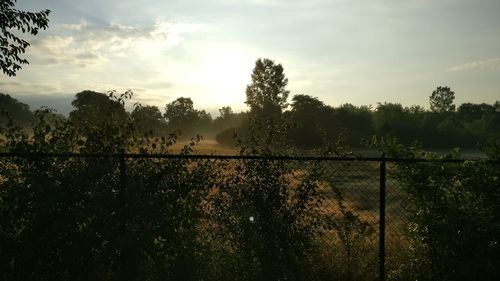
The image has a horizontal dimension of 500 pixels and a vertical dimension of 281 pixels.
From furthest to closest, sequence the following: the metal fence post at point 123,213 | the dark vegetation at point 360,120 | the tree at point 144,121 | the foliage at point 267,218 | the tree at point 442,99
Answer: the tree at point 442,99
the dark vegetation at point 360,120
the tree at point 144,121
the foliage at point 267,218
the metal fence post at point 123,213

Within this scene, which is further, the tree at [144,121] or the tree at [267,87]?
the tree at [267,87]

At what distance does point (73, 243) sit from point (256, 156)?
2442 mm

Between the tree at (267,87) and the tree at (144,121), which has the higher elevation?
the tree at (267,87)

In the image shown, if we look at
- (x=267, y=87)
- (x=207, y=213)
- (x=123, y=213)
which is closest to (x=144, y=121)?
(x=123, y=213)

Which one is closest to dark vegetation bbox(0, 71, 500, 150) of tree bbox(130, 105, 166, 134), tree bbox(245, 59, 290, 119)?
tree bbox(245, 59, 290, 119)

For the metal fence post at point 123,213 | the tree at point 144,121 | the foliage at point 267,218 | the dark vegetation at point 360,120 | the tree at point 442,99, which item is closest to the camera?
the metal fence post at point 123,213

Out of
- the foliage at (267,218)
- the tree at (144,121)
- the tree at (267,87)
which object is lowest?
the foliage at (267,218)

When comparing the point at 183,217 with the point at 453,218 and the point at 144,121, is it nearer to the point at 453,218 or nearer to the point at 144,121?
the point at 144,121

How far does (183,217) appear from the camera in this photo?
216 inches

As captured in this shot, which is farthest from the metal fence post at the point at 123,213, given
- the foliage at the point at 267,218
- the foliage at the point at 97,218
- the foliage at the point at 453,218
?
the foliage at the point at 453,218

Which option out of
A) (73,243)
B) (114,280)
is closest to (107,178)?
(73,243)

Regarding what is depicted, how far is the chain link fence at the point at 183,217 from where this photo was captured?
5.36 metres

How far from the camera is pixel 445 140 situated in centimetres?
7362

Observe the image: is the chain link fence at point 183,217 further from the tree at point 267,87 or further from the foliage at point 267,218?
the tree at point 267,87
